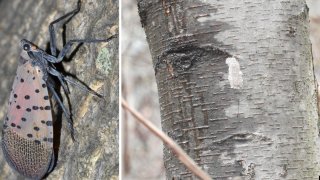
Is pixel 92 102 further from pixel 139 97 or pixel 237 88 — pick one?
pixel 139 97

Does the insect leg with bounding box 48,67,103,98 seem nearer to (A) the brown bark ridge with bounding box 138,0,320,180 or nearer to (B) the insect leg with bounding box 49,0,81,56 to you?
(B) the insect leg with bounding box 49,0,81,56

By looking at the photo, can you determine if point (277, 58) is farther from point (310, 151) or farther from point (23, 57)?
point (23, 57)

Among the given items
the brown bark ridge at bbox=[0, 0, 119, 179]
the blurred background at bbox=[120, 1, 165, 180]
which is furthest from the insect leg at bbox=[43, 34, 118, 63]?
the blurred background at bbox=[120, 1, 165, 180]

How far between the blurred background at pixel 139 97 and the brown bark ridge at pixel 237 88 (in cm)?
323

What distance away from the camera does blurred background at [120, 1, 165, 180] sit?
14.0 feet

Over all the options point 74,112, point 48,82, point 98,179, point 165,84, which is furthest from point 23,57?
point 165,84

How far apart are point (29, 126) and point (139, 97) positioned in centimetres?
299

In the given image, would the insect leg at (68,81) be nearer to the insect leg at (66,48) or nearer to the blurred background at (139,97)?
the insect leg at (66,48)

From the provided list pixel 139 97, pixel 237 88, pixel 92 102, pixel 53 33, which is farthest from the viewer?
pixel 139 97

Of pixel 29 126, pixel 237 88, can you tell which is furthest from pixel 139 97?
pixel 237 88

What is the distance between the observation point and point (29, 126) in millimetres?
1778

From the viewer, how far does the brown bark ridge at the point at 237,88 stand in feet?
3.00

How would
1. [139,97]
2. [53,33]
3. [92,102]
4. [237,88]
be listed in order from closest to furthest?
[237,88] < [92,102] < [53,33] < [139,97]

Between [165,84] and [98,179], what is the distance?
2.31 ft
